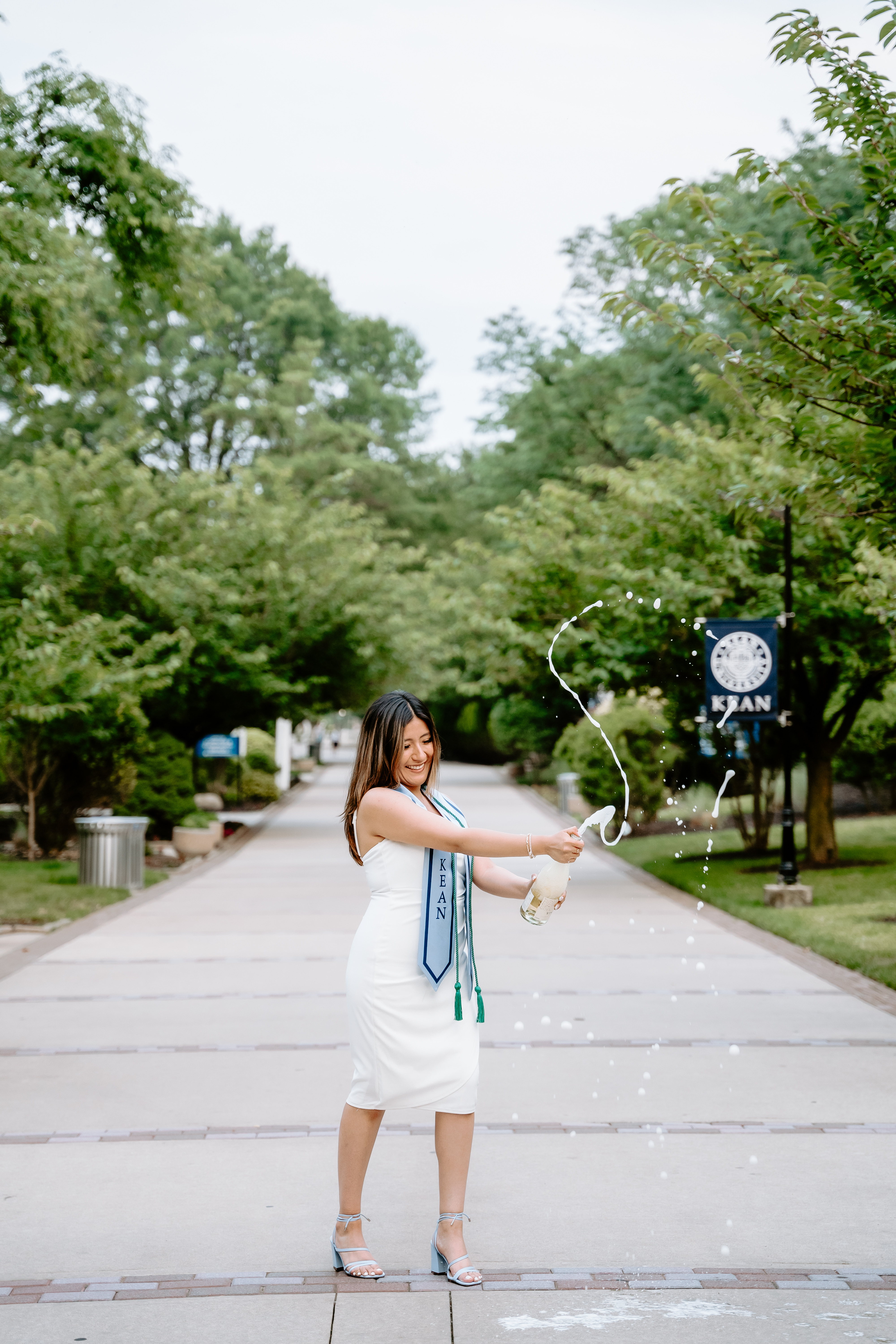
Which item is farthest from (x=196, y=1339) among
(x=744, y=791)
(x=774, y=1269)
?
(x=744, y=791)

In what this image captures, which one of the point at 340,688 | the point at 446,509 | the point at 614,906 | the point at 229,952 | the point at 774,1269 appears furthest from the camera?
the point at 446,509

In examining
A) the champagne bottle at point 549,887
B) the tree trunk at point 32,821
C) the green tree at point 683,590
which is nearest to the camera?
the champagne bottle at point 549,887

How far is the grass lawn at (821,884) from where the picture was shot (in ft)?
40.3

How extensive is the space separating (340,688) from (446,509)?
21324 millimetres

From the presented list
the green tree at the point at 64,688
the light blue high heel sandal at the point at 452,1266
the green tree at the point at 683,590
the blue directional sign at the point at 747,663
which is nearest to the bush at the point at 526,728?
the green tree at the point at 64,688

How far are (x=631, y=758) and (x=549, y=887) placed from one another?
2190 cm

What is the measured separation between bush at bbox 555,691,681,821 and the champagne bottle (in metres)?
20.1

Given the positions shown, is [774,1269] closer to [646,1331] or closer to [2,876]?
[646,1331]

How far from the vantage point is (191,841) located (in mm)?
23297

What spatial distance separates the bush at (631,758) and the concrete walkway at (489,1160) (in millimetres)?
14009

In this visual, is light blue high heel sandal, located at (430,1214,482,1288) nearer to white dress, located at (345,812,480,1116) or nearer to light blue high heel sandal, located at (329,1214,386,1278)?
light blue high heel sandal, located at (329,1214,386,1278)

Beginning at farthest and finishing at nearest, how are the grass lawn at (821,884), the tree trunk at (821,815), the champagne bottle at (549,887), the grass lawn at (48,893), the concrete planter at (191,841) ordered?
the concrete planter at (191,841) < the tree trunk at (821,815) < the grass lawn at (48,893) < the grass lawn at (821,884) < the champagne bottle at (549,887)

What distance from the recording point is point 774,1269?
15.1ft

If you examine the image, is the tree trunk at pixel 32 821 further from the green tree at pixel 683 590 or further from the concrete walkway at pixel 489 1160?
the concrete walkway at pixel 489 1160
